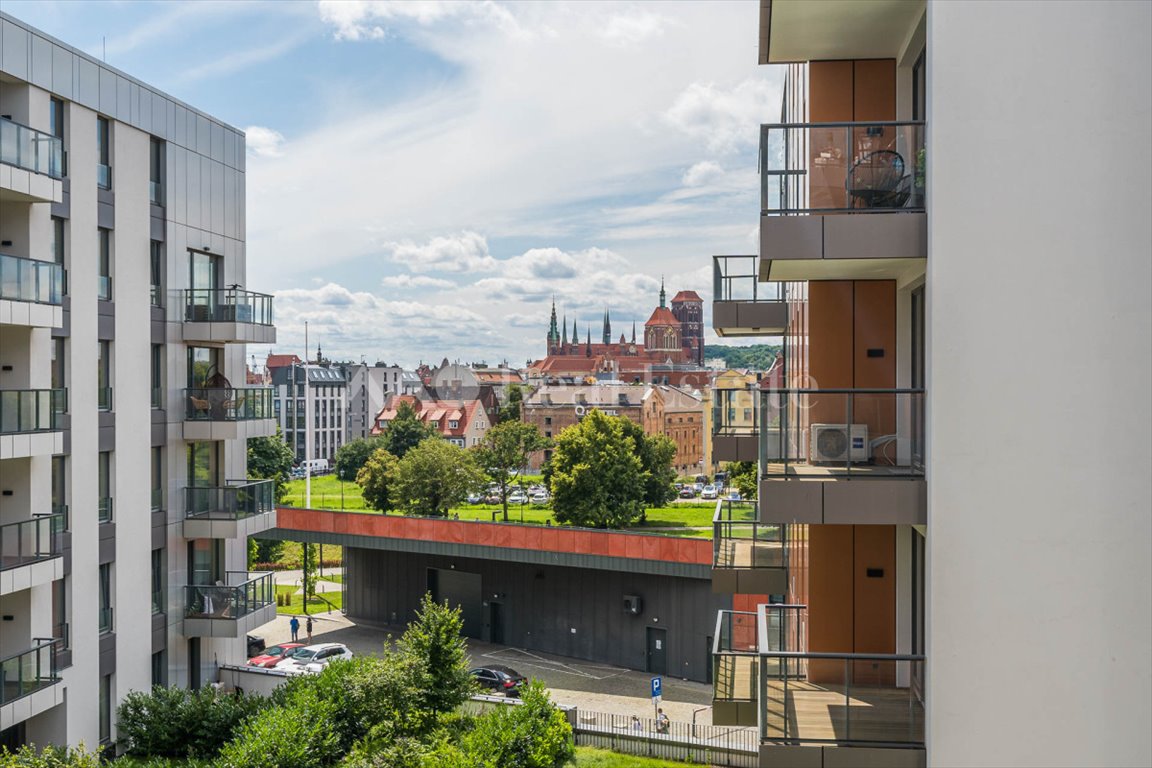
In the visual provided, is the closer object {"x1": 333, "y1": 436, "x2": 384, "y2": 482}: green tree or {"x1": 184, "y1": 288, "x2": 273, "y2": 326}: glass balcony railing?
{"x1": 184, "y1": 288, "x2": 273, "y2": 326}: glass balcony railing

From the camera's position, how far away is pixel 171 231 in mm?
22172

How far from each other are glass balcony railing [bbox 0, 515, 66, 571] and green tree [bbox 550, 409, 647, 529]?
46.0 metres

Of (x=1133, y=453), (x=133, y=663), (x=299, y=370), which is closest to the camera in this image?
(x=1133, y=453)

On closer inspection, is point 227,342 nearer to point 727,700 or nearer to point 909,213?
point 727,700

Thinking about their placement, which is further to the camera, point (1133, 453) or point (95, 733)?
point (95, 733)

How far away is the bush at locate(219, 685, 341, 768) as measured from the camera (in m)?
17.6

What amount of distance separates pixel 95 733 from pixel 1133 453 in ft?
63.5

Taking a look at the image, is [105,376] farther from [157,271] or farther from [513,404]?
[513,404]

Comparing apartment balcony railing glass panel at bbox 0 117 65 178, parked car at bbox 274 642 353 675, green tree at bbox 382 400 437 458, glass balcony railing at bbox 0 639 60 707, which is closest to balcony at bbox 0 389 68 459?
glass balcony railing at bbox 0 639 60 707

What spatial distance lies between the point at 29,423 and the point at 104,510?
11.1 feet

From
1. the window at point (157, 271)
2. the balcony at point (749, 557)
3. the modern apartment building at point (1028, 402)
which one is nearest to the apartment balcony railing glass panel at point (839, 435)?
the modern apartment building at point (1028, 402)

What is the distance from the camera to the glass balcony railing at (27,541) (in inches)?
680

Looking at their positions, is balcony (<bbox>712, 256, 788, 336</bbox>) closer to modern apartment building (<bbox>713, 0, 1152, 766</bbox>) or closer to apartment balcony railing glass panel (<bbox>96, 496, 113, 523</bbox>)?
modern apartment building (<bbox>713, 0, 1152, 766</bbox>)

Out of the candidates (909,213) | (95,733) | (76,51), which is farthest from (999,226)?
(95,733)
